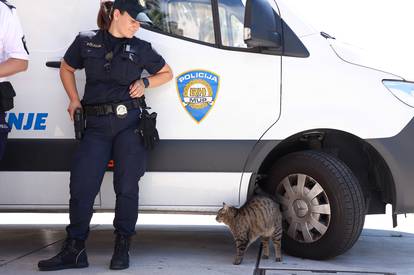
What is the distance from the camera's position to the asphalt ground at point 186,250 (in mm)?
4707

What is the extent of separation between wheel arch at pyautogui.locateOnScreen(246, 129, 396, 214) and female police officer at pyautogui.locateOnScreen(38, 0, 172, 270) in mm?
842

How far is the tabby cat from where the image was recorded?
4.80 m

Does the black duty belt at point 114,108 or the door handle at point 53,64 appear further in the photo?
the door handle at point 53,64

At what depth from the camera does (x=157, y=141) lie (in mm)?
4652

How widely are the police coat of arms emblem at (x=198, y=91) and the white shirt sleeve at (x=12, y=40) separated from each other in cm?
101

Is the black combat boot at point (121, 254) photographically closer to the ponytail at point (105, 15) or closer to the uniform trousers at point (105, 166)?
the uniform trousers at point (105, 166)

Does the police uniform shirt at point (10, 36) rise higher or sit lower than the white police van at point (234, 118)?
higher

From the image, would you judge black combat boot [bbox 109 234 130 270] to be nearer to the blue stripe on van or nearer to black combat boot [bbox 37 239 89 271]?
black combat boot [bbox 37 239 89 271]

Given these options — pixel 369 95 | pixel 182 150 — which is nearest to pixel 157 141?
pixel 182 150

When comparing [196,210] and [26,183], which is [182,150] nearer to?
[196,210]

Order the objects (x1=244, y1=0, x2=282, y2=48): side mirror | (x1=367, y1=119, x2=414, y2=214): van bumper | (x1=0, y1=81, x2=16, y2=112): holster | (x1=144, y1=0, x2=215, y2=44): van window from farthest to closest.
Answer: (x1=144, y1=0, x2=215, y2=44): van window < (x1=367, y1=119, x2=414, y2=214): van bumper < (x1=244, y1=0, x2=282, y2=48): side mirror < (x1=0, y1=81, x2=16, y2=112): holster

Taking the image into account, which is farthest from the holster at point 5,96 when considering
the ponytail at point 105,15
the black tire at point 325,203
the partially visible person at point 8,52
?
the black tire at point 325,203

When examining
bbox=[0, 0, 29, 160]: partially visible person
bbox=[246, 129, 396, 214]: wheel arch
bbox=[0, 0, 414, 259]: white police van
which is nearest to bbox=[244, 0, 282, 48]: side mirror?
Answer: bbox=[0, 0, 414, 259]: white police van

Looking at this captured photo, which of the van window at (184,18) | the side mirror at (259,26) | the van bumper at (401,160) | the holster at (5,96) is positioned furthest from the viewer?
the van window at (184,18)
